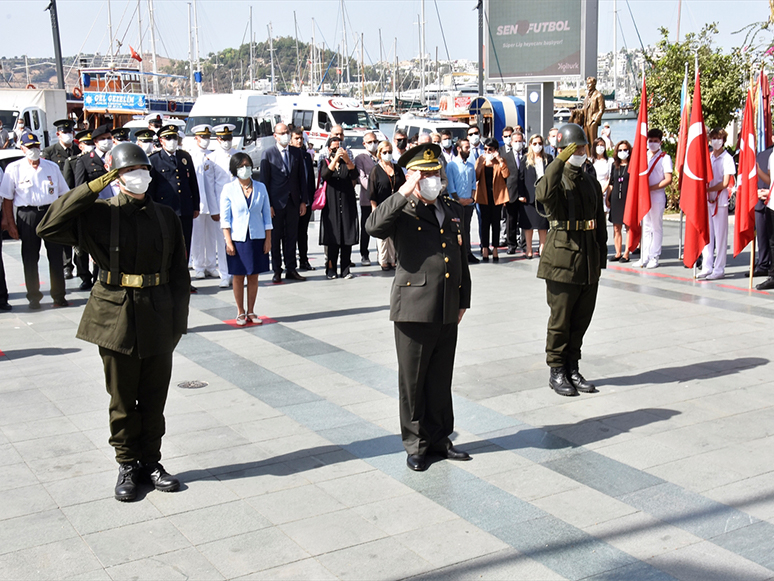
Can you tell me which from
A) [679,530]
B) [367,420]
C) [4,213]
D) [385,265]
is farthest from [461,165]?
[679,530]

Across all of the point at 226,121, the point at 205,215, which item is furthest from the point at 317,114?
the point at 205,215

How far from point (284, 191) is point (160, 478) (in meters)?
7.40

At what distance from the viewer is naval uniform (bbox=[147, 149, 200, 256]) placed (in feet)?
35.6

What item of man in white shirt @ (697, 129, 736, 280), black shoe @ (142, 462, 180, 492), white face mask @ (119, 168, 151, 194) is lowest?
black shoe @ (142, 462, 180, 492)

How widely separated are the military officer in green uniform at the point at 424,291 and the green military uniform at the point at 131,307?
1.26 metres

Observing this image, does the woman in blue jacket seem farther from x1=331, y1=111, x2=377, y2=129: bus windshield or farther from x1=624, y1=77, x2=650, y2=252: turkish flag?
x1=331, y1=111, x2=377, y2=129: bus windshield

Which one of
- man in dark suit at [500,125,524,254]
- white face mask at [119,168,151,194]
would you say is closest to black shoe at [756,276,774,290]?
man in dark suit at [500,125,524,254]

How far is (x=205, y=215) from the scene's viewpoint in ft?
41.5

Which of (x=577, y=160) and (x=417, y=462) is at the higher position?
(x=577, y=160)

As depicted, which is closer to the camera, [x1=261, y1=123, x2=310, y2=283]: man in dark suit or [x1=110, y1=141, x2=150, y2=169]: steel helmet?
[x1=110, y1=141, x2=150, y2=169]: steel helmet

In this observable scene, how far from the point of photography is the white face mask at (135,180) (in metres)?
4.84

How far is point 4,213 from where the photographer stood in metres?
10.4

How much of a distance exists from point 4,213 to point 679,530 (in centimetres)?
877

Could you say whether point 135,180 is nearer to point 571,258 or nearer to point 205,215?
point 571,258
